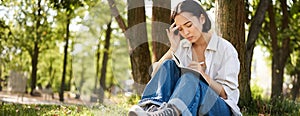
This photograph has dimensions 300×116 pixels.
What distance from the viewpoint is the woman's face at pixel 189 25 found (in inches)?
142

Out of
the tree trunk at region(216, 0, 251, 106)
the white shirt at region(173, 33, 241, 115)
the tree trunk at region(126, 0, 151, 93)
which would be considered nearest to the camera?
the white shirt at region(173, 33, 241, 115)

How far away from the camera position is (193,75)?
339cm

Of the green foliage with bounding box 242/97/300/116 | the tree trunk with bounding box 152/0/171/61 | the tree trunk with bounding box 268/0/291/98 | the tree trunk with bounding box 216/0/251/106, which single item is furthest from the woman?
the tree trunk with bounding box 268/0/291/98

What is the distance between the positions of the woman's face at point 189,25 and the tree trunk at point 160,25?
3.20m

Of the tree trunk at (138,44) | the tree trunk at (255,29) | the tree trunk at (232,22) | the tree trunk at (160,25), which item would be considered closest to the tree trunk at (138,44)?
the tree trunk at (138,44)

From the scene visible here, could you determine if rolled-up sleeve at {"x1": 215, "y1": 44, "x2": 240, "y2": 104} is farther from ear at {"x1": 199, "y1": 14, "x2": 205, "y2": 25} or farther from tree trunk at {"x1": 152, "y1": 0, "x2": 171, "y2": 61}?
tree trunk at {"x1": 152, "y1": 0, "x2": 171, "y2": 61}

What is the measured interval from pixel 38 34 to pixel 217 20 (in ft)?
45.0

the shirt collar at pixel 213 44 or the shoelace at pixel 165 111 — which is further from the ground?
the shirt collar at pixel 213 44

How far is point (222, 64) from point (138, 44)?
3.99 metres

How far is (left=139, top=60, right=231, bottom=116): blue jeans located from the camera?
329 centimetres

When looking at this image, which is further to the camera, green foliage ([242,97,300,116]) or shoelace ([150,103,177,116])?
green foliage ([242,97,300,116])

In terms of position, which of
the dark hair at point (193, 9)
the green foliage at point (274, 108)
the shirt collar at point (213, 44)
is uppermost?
the dark hair at point (193, 9)

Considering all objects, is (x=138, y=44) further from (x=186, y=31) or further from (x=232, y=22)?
(x=186, y=31)

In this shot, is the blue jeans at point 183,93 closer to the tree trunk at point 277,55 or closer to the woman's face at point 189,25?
the woman's face at point 189,25
